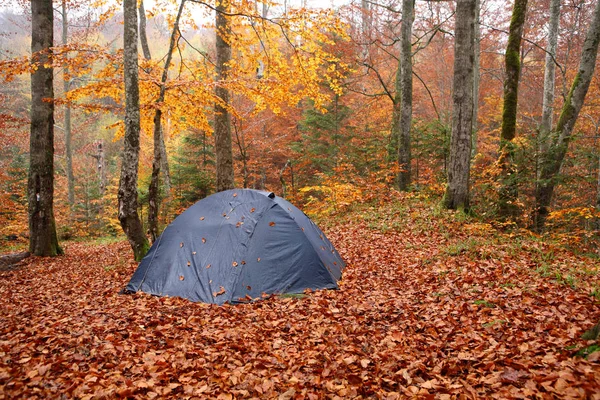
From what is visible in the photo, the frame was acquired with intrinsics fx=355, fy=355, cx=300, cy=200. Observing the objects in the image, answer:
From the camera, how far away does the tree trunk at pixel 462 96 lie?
912cm

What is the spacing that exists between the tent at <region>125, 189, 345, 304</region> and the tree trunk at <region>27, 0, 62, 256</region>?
475cm

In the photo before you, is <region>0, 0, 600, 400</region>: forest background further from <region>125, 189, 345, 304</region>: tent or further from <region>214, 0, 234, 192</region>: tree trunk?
<region>125, 189, 345, 304</region>: tent

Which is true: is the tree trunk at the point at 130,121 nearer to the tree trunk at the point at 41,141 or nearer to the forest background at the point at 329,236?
the forest background at the point at 329,236

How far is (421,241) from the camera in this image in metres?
8.38

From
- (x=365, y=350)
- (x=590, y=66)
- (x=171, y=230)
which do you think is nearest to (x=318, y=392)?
(x=365, y=350)

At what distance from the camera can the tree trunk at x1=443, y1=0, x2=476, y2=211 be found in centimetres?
912

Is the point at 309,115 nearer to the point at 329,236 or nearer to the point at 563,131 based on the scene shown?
the point at 329,236

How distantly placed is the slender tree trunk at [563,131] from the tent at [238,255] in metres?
6.00

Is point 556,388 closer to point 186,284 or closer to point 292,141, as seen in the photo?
point 186,284

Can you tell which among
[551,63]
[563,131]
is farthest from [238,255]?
[551,63]

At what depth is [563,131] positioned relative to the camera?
31.3ft

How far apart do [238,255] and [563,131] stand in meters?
9.23

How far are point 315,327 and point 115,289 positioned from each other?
4.22 meters

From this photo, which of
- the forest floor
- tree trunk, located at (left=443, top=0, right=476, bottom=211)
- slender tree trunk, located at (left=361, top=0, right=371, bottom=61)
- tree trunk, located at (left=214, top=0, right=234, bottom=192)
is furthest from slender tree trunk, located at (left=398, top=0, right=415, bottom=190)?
tree trunk, located at (left=214, top=0, right=234, bottom=192)
